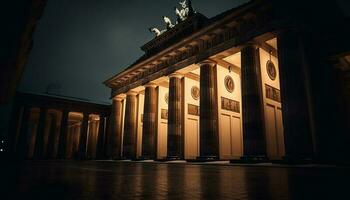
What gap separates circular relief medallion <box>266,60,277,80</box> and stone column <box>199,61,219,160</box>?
13.7ft

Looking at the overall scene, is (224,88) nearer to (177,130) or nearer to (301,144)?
(177,130)

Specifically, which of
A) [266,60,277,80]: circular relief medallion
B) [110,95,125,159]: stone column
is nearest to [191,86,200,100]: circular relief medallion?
[266,60,277,80]: circular relief medallion

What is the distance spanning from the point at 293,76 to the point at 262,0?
524 cm

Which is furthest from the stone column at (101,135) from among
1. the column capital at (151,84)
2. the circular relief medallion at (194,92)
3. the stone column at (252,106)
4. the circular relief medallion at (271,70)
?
the stone column at (252,106)

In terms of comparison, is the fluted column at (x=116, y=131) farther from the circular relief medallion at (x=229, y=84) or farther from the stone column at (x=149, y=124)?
the circular relief medallion at (x=229, y=84)

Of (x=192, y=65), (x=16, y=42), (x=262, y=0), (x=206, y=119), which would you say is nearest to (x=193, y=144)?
(x=206, y=119)

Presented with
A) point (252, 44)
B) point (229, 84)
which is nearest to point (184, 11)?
point (229, 84)

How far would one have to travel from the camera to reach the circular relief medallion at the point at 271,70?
18.3 m

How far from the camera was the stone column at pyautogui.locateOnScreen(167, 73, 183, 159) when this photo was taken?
20.9 m

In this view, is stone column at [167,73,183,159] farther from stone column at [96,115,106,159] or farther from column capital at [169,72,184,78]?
stone column at [96,115,106,159]

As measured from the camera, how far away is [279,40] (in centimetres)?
1440

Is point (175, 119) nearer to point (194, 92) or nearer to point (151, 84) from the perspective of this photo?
point (194, 92)

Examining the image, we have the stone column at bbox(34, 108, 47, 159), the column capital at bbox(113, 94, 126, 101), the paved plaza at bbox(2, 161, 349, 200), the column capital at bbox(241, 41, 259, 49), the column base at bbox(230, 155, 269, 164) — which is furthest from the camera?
the stone column at bbox(34, 108, 47, 159)

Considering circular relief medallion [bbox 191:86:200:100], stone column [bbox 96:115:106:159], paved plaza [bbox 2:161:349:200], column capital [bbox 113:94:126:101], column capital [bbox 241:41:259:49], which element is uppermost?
column capital [bbox 241:41:259:49]
